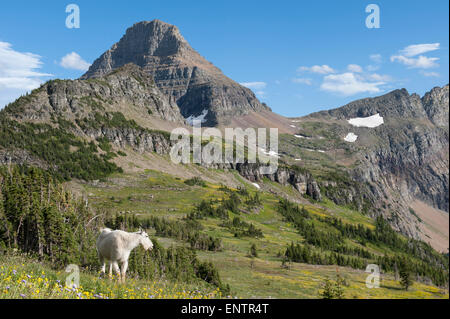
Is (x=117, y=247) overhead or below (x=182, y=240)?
overhead

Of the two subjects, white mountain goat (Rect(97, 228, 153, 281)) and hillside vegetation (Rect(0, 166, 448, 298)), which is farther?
hillside vegetation (Rect(0, 166, 448, 298))

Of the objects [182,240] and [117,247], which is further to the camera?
[182,240]

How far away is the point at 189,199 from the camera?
17612cm

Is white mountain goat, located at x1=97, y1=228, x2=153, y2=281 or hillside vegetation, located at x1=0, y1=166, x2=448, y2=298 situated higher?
white mountain goat, located at x1=97, y1=228, x2=153, y2=281

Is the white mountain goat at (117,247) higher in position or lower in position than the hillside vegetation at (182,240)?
higher

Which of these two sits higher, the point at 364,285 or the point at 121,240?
the point at 121,240

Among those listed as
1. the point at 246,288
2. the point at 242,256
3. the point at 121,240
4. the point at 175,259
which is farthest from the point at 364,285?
the point at 121,240

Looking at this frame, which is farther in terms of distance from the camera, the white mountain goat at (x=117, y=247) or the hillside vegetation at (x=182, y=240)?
the hillside vegetation at (x=182, y=240)

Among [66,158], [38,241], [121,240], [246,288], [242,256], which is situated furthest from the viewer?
[66,158]

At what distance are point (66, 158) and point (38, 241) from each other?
15917cm

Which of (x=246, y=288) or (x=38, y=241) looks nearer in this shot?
(x=38, y=241)
